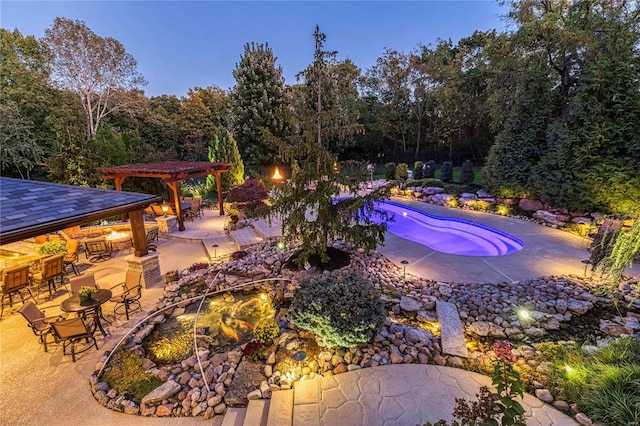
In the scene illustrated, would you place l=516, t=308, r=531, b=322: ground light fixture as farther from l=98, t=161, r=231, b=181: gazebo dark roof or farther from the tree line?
l=98, t=161, r=231, b=181: gazebo dark roof

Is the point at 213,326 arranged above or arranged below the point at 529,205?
below

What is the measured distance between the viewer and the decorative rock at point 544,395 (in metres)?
3.73

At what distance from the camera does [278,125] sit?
77.4 feet

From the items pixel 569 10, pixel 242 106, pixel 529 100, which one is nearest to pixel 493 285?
pixel 529 100

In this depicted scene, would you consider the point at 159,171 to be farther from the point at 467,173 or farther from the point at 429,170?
the point at 429,170

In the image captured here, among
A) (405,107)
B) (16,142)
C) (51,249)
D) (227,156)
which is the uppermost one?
(405,107)

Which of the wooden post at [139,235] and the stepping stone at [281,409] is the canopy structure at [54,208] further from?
the stepping stone at [281,409]

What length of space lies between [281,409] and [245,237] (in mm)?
7572

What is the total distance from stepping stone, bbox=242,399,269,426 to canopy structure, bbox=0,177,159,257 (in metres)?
4.79

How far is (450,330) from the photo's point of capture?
5055 mm

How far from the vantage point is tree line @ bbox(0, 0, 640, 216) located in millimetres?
9797

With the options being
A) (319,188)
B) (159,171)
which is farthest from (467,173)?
(159,171)

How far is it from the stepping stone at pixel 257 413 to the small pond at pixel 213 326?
65.2 inches

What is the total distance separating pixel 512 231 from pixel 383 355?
27.8 feet
